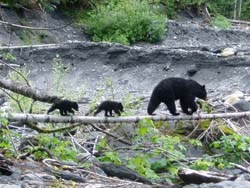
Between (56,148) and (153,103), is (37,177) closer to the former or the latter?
(56,148)

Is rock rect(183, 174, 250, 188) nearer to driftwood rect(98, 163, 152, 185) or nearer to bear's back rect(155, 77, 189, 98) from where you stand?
driftwood rect(98, 163, 152, 185)

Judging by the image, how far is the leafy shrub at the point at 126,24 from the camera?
27.0 metres

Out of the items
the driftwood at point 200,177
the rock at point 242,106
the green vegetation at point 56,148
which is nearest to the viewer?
the driftwood at point 200,177

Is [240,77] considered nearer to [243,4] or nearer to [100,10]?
[100,10]

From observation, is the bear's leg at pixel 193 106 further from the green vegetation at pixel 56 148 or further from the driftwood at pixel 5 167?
the driftwood at pixel 5 167

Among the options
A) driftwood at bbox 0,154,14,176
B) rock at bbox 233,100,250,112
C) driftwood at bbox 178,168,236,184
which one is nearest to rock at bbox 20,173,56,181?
driftwood at bbox 0,154,14,176

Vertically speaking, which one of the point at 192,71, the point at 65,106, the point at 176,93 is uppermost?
the point at 192,71

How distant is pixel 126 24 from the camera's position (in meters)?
27.3

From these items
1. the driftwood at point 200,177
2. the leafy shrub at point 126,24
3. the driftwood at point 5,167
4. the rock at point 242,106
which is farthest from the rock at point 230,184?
the leafy shrub at point 126,24

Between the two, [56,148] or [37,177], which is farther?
[56,148]

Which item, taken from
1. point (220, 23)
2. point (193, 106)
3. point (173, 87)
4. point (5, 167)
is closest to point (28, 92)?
point (5, 167)

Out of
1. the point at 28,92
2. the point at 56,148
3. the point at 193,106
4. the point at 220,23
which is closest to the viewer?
the point at 28,92

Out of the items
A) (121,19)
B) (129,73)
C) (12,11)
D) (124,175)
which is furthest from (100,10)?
(124,175)

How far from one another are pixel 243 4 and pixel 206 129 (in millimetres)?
30978
